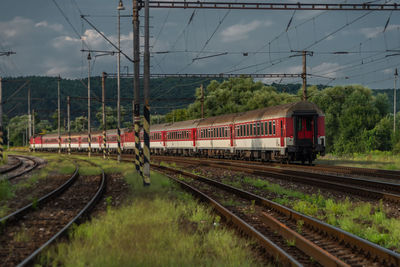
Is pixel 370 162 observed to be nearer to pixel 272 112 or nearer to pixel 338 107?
pixel 272 112

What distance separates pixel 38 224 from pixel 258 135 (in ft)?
73.2

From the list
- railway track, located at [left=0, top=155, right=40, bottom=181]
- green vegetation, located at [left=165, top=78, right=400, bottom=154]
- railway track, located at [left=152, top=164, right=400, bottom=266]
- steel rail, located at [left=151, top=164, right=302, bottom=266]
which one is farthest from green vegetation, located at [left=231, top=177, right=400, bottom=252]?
green vegetation, located at [left=165, top=78, right=400, bottom=154]

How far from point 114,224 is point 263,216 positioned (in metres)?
3.33

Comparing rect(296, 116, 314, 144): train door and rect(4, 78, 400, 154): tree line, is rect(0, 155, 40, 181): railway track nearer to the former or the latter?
rect(4, 78, 400, 154): tree line

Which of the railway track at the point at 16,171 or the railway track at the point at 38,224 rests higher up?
the railway track at the point at 16,171

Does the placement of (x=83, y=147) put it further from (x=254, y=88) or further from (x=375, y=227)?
(x=375, y=227)

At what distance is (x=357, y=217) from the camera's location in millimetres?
10523

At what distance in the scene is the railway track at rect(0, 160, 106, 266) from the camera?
24.8 ft

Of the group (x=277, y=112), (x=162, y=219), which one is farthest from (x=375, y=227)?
(x=277, y=112)

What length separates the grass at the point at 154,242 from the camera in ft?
21.4

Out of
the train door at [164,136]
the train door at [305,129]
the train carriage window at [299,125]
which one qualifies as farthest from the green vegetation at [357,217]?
the train door at [164,136]

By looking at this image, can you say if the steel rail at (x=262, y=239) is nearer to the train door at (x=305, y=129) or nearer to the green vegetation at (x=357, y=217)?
the green vegetation at (x=357, y=217)

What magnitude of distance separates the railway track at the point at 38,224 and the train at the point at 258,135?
14052mm

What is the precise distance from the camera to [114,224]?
379 inches
